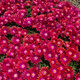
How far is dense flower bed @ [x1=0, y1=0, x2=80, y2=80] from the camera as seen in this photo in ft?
6.70

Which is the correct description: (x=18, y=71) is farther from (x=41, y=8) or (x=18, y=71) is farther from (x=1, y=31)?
(x=41, y=8)

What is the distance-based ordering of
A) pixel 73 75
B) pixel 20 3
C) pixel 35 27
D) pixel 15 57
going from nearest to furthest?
pixel 73 75, pixel 15 57, pixel 35 27, pixel 20 3

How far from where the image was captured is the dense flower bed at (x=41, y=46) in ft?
6.70

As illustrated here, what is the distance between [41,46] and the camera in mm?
2189

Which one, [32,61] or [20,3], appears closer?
[32,61]

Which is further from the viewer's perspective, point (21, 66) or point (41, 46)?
point (41, 46)

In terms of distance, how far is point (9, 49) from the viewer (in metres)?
2.27

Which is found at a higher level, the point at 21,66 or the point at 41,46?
the point at 41,46

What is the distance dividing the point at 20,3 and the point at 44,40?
1.26 m

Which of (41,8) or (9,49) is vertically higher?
(41,8)

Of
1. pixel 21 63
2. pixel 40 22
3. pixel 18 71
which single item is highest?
pixel 40 22

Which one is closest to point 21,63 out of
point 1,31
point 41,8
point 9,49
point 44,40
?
point 9,49

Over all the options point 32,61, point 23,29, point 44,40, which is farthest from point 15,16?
point 32,61

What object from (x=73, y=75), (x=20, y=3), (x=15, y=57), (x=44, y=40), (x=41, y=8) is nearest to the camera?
(x=73, y=75)
